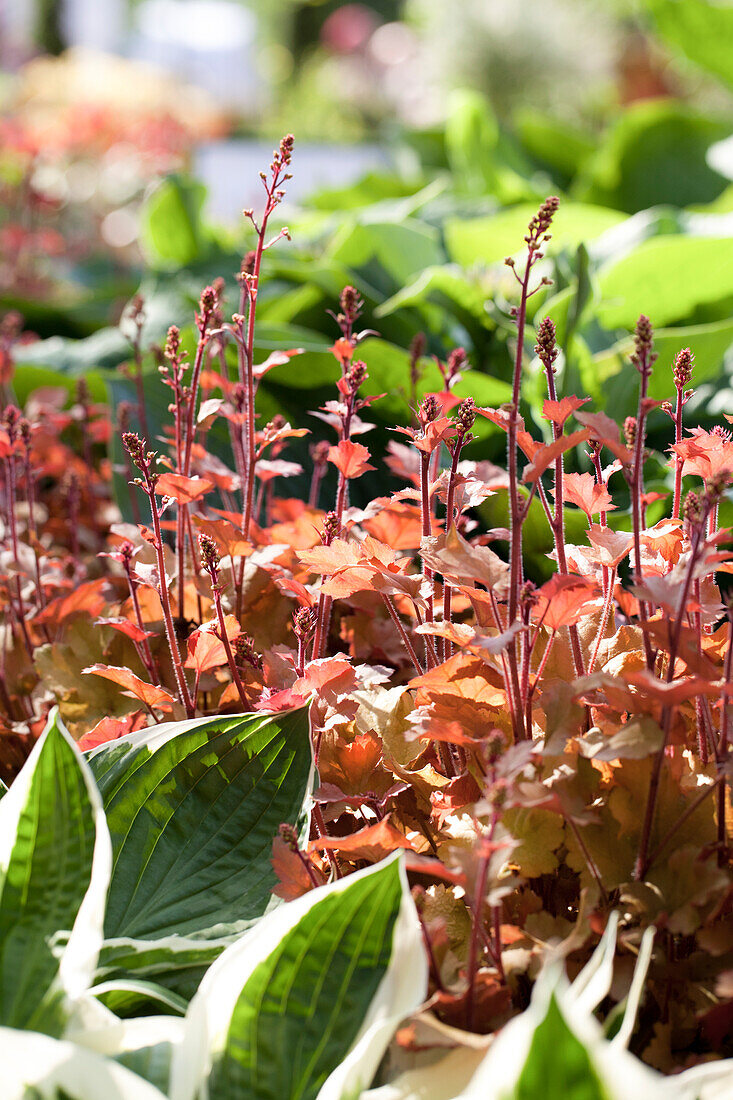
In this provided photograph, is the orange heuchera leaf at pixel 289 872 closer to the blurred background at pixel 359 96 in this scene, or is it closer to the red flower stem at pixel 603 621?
the red flower stem at pixel 603 621

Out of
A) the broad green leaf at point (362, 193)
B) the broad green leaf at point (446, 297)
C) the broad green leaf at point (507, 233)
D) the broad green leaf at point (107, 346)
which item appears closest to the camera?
the broad green leaf at point (446, 297)

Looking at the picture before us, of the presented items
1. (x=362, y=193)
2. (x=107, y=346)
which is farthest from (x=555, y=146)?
(x=107, y=346)

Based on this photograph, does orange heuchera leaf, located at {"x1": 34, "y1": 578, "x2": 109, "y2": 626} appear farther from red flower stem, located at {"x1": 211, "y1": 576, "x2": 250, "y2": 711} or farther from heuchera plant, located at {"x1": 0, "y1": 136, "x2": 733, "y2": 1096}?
red flower stem, located at {"x1": 211, "y1": 576, "x2": 250, "y2": 711}

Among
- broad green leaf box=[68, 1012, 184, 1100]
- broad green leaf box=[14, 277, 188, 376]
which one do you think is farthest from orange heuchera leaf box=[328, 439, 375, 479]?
broad green leaf box=[14, 277, 188, 376]

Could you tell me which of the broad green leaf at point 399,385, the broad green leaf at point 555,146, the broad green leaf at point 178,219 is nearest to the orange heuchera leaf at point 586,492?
the broad green leaf at point 399,385

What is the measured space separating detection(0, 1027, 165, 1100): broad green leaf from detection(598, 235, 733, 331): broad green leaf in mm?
833

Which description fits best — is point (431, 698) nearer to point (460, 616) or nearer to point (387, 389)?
point (460, 616)

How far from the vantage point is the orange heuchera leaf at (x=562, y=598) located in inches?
17.7

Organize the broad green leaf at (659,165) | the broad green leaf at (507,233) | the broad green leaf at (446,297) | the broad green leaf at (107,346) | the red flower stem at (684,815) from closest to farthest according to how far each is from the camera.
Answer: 1. the red flower stem at (684,815)
2. the broad green leaf at (446,297)
3. the broad green leaf at (507,233)
4. the broad green leaf at (107,346)
5. the broad green leaf at (659,165)

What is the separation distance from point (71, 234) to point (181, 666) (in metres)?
3.28

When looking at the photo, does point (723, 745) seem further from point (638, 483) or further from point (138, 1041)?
point (138, 1041)

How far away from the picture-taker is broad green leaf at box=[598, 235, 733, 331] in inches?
38.2

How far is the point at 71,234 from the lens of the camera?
350cm

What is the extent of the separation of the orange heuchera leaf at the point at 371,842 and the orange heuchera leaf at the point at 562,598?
122 millimetres
